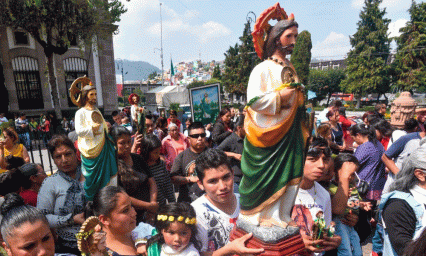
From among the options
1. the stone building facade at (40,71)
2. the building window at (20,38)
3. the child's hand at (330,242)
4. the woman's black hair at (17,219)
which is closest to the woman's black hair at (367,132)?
the child's hand at (330,242)

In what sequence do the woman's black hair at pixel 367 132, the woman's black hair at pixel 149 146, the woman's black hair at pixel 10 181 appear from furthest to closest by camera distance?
the woman's black hair at pixel 367 132 → the woman's black hair at pixel 149 146 → the woman's black hair at pixel 10 181

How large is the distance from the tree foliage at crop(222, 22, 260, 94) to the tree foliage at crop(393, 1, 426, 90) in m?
17.1

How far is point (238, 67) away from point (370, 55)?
16705 millimetres

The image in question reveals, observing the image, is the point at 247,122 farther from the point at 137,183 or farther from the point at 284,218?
the point at 137,183

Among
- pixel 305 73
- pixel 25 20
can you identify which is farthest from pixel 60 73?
pixel 305 73

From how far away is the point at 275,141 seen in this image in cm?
164

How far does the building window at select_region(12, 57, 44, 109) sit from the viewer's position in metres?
17.5

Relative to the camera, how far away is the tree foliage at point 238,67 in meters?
36.4

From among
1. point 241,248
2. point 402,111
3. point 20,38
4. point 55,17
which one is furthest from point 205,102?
point 20,38

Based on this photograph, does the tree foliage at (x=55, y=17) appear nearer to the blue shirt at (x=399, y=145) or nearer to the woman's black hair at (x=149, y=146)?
the woman's black hair at (x=149, y=146)

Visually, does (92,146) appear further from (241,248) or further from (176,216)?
(241,248)

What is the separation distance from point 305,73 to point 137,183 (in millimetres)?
43926

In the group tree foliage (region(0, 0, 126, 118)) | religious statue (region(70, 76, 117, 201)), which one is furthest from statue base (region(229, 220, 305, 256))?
tree foliage (region(0, 0, 126, 118))

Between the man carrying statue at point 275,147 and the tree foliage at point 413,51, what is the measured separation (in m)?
32.5
